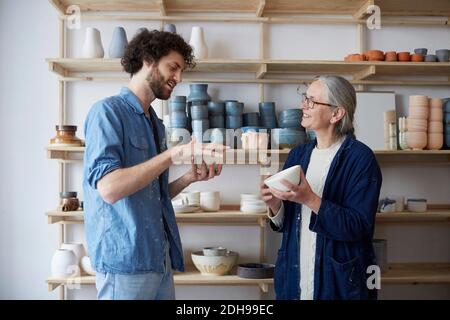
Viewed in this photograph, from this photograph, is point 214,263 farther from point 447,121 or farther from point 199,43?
point 447,121

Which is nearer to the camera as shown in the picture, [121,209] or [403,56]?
[121,209]

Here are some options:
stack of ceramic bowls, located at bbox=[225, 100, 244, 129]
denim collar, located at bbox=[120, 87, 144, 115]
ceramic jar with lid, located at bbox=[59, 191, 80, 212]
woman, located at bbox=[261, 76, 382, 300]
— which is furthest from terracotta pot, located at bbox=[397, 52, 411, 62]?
ceramic jar with lid, located at bbox=[59, 191, 80, 212]

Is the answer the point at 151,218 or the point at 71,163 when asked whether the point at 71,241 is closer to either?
the point at 71,163

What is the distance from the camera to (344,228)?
4.78ft

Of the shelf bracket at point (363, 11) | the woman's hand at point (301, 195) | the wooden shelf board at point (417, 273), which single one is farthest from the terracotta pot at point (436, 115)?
the woman's hand at point (301, 195)

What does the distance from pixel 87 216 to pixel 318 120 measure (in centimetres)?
73

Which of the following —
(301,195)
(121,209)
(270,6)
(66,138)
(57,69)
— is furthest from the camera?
(270,6)

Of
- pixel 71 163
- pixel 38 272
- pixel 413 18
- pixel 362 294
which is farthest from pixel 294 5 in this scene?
pixel 38 272

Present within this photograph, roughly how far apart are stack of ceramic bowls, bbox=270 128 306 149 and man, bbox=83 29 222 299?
2.82ft

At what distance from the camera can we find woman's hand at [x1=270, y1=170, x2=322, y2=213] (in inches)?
56.0

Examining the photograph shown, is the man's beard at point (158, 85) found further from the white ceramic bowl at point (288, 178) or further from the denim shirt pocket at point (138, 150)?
the white ceramic bowl at point (288, 178)

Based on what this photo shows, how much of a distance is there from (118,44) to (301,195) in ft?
4.03

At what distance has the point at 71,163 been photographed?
8.14ft

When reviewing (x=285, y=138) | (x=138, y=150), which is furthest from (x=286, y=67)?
(x=138, y=150)
